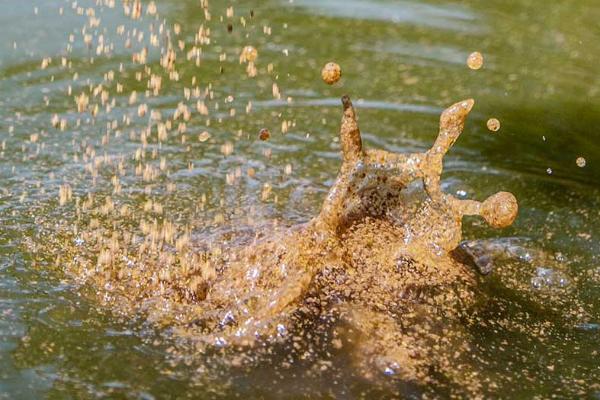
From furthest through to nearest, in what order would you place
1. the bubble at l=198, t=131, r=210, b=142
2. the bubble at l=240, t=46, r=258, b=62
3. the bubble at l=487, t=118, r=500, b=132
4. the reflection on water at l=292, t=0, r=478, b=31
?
the reflection on water at l=292, t=0, r=478, b=31 < the bubble at l=240, t=46, r=258, b=62 < the bubble at l=487, t=118, r=500, b=132 < the bubble at l=198, t=131, r=210, b=142

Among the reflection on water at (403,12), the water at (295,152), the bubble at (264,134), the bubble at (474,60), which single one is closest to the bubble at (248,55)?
the water at (295,152)

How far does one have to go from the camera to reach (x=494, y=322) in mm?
2885

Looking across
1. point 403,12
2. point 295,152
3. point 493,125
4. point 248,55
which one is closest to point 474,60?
point 493,125

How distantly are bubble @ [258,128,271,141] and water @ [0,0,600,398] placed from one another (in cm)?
4

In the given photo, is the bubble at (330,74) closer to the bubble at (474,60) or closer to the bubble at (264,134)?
the bubble at (264,134)

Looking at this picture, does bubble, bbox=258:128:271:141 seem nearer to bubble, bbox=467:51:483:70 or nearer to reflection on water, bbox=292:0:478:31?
bubble, bbox=467:51:483:70

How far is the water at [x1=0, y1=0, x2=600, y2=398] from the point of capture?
2.60 m

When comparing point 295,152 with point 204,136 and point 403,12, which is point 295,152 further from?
point 403,12

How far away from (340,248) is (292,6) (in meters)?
2.53

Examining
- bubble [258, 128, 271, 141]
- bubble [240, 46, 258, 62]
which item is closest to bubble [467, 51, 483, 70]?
bubble [258, 128, 271, 141]

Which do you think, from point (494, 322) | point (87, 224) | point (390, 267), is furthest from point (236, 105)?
point (494, 322)

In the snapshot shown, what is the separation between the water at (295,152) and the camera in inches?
102

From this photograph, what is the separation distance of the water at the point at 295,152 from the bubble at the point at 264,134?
4 centimetres

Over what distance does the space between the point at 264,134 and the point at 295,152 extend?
134 mm
